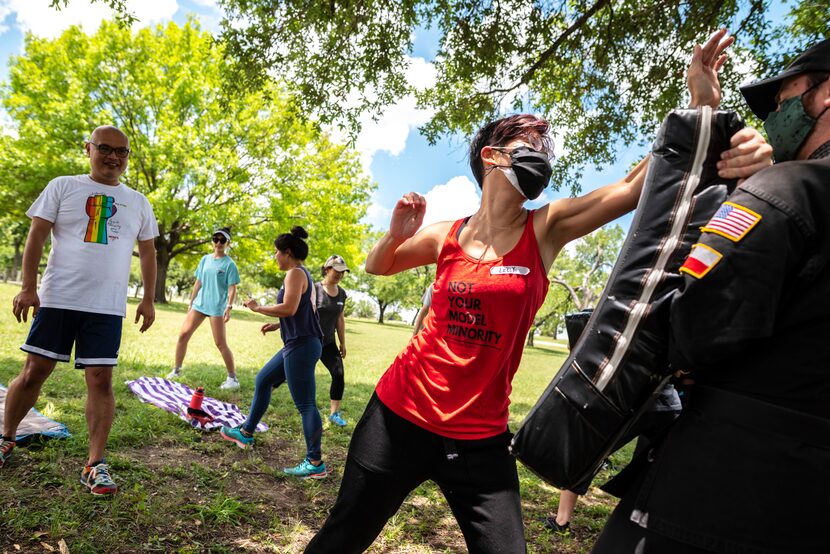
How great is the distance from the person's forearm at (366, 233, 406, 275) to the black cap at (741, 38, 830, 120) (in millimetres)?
1600

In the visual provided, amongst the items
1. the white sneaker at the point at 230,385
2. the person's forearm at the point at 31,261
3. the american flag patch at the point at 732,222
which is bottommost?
the white sneaker at the point at 230,385

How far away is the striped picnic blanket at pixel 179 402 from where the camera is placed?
18.9ft

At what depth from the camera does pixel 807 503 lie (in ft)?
3.65

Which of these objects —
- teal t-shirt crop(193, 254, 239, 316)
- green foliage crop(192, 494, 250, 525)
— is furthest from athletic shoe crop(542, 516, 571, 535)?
teal t-shirt crop(193, 254, 239, 316)

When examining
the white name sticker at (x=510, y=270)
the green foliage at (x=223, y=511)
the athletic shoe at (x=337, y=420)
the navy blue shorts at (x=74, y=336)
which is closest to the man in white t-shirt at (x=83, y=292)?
the navy blue shorts at (x=74, y=336)

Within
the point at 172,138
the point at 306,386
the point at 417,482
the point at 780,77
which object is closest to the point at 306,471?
the point at 306,386

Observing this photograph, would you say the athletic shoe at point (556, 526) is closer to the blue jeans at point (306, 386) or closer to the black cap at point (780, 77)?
the blue jeans at point (306, 386)

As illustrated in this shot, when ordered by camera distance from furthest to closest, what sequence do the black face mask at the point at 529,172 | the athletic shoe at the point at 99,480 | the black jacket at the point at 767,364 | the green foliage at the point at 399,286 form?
the green foliage at the point at 399,286, the athletic shoe at the point at 99,480, the black face mask at the point at 529,172, the black jacket at the point at 767,364

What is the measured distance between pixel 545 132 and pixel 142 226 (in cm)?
334

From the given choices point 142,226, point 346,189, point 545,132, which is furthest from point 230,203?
point 545,132

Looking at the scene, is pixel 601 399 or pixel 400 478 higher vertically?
pixel 601 399

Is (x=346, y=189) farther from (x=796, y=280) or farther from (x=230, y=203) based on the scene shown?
(x=796, y=280)

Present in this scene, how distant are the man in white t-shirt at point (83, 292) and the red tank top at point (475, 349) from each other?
267 centimetres

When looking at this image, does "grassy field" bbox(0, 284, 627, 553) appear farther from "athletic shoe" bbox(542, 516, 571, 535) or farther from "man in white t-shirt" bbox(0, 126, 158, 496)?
"man in white t-shirt" bbox(0, 126, 158, 496)
